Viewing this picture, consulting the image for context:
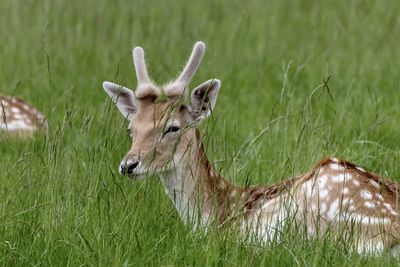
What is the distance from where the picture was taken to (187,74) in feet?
24.2

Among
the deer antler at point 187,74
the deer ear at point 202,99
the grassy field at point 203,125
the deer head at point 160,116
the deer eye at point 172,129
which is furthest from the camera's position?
the deer ear at point 202,99

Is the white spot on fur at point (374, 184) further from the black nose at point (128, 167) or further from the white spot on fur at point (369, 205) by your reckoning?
the black nose at point (128, 167)

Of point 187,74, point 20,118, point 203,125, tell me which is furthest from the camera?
point 20,118

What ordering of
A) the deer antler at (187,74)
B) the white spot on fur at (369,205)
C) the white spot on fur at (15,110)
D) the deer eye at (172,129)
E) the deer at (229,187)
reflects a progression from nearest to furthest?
1. the deer at (229,187)
2. the white spot on fur at (369,205)
3. the deer eye at (172,129)
4. the deer antler at (187,74)
5. the white spot on fur at (15,110)

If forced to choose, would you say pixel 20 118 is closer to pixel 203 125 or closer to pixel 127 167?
pixel 203 125

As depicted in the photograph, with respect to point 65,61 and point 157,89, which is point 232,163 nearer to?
point 157,89

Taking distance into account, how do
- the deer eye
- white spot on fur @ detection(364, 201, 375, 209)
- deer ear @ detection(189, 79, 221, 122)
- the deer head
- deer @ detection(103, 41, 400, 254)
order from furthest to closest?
deer ear @ detection(189, 79, 221, 122) < the deer eye < the deer head < white spot on fur @ detection(364, 201, 375, 209) < deer @ detection(103, 41, 400, 254)

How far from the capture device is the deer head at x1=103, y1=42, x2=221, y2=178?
6.92 metres

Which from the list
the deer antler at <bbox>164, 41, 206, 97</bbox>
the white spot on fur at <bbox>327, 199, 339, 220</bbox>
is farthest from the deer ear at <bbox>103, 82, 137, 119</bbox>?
the white spot on fur at <bbox>327, 199, 339, 220</bbox>

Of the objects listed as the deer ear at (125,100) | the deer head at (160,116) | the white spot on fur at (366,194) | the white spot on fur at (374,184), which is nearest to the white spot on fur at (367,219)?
the white spot on fur at (366,194)

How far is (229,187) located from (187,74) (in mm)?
811

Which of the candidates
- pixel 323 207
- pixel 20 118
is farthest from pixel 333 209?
pixel 20 118

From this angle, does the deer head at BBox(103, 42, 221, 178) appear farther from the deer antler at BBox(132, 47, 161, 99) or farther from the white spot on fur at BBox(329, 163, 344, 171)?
the white spot on fur at BBox(329, 163, 344, 171)

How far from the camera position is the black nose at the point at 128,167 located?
266 inches
